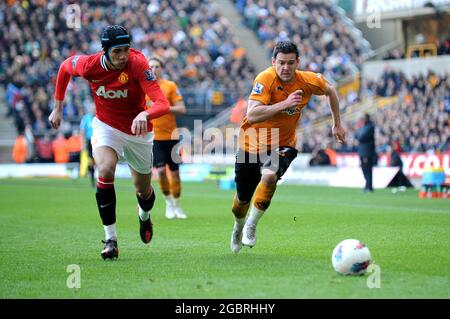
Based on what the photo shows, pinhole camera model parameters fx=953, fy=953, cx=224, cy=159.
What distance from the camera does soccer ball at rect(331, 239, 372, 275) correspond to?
355 inches

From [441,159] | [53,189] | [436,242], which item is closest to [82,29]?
[53,189]

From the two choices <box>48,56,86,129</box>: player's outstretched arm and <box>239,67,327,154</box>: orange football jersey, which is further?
<box>48,56,86,129</box>: player's outstretched arm

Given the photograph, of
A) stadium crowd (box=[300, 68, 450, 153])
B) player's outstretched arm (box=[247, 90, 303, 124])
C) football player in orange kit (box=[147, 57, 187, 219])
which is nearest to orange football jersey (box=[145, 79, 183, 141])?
football player in orange kit (box=[147, 57, 187, 219])

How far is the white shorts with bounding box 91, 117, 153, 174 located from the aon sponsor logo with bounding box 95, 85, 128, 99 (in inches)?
14.6

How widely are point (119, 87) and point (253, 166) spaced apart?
71.5 inches

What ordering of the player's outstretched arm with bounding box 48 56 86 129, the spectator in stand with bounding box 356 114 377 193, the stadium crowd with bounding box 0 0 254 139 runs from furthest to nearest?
the stadium crowd with bounding box 0 0 254 139 < the spectator in stand with bounding box 356 114 377 193 < the player's outstretched arm with bounding box 48 56 86 129

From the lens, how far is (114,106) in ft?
36.5

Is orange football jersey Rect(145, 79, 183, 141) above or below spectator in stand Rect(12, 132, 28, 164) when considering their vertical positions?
above

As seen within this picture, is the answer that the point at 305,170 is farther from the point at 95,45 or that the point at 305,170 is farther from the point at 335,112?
the point at 335,112

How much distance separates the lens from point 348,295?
799 cm

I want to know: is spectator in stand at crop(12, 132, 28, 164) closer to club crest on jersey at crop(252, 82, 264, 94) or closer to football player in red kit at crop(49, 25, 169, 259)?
football player in red kit at crop(49, 25, 169, 259)

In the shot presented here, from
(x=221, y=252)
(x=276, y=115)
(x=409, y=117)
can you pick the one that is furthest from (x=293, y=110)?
(x=409, y=117)

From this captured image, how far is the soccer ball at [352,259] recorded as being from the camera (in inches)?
355
